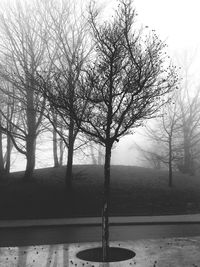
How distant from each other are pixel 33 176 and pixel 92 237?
1228 centimetres

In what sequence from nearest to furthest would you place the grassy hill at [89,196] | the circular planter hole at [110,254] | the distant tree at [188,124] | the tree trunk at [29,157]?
the circular planter hole at [110,254] → the grassy hill at [89,196] → the tree trunk at [29,157] → the distant tree at [188,124]

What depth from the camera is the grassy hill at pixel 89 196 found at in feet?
64.0

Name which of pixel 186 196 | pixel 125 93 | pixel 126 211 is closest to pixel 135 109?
pixel 125 93

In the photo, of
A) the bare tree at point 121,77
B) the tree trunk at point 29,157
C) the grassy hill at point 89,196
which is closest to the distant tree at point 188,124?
the grassy hill at point 89,196

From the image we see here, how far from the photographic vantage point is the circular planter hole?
8.76 m

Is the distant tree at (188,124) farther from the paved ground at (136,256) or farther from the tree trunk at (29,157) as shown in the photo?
the paved ground at (136,256)

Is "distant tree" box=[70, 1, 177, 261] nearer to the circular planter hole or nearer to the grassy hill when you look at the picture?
the circular planter hole

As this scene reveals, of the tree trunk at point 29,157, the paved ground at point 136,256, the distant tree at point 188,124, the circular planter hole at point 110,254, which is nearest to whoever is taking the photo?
the paved ground at point 136,256

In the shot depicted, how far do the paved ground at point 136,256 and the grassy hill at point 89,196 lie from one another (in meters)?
9.40

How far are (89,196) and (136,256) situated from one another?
12.6 meters

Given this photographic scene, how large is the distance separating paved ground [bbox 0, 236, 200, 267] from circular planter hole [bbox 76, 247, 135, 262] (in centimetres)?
20

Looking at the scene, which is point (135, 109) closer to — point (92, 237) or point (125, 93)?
point (125, 93)

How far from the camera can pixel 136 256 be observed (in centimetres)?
848

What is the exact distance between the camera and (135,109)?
10.2 metres
